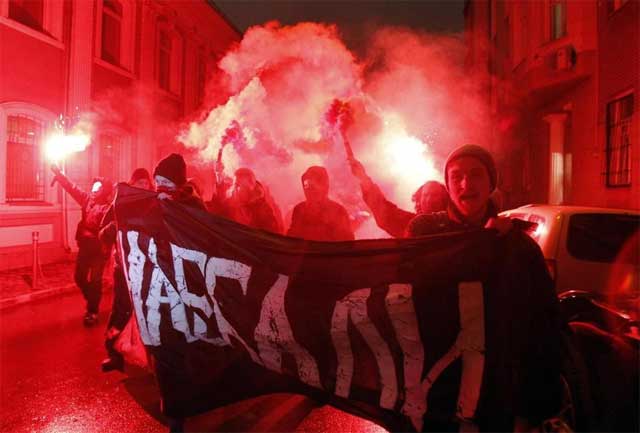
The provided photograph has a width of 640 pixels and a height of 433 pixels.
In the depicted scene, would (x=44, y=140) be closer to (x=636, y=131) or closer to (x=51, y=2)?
(x=51, y=2)

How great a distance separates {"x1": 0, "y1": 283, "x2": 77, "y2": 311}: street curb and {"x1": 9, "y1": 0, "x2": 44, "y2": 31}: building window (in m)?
6.72

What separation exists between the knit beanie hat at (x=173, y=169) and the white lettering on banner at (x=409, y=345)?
9.46 feet

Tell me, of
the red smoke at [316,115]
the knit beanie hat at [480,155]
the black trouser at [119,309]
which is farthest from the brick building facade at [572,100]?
the black trouser at [119,309]

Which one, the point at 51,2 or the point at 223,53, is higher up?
the point at 223,53

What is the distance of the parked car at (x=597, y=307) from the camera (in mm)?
3020

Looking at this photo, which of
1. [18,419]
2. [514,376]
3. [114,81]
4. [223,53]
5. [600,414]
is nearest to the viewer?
[514,376]

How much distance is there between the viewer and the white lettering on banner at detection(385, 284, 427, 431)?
2709 mm

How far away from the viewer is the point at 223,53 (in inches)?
945

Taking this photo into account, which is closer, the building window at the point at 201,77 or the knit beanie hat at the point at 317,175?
the knit beanie hat at the point at 317,175

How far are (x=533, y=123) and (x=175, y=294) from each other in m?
16.3

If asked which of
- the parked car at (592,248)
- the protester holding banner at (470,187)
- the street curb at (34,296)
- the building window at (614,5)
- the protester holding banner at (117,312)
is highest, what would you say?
the building window at (614,5)

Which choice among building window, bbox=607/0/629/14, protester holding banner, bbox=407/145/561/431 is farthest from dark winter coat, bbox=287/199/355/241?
building window, bbox=607/0/629/14

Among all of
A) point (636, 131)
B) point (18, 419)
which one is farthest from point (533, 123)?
point (18, 419)

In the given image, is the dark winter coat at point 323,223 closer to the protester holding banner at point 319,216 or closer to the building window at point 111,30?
the protester holding banner at point 319,216
